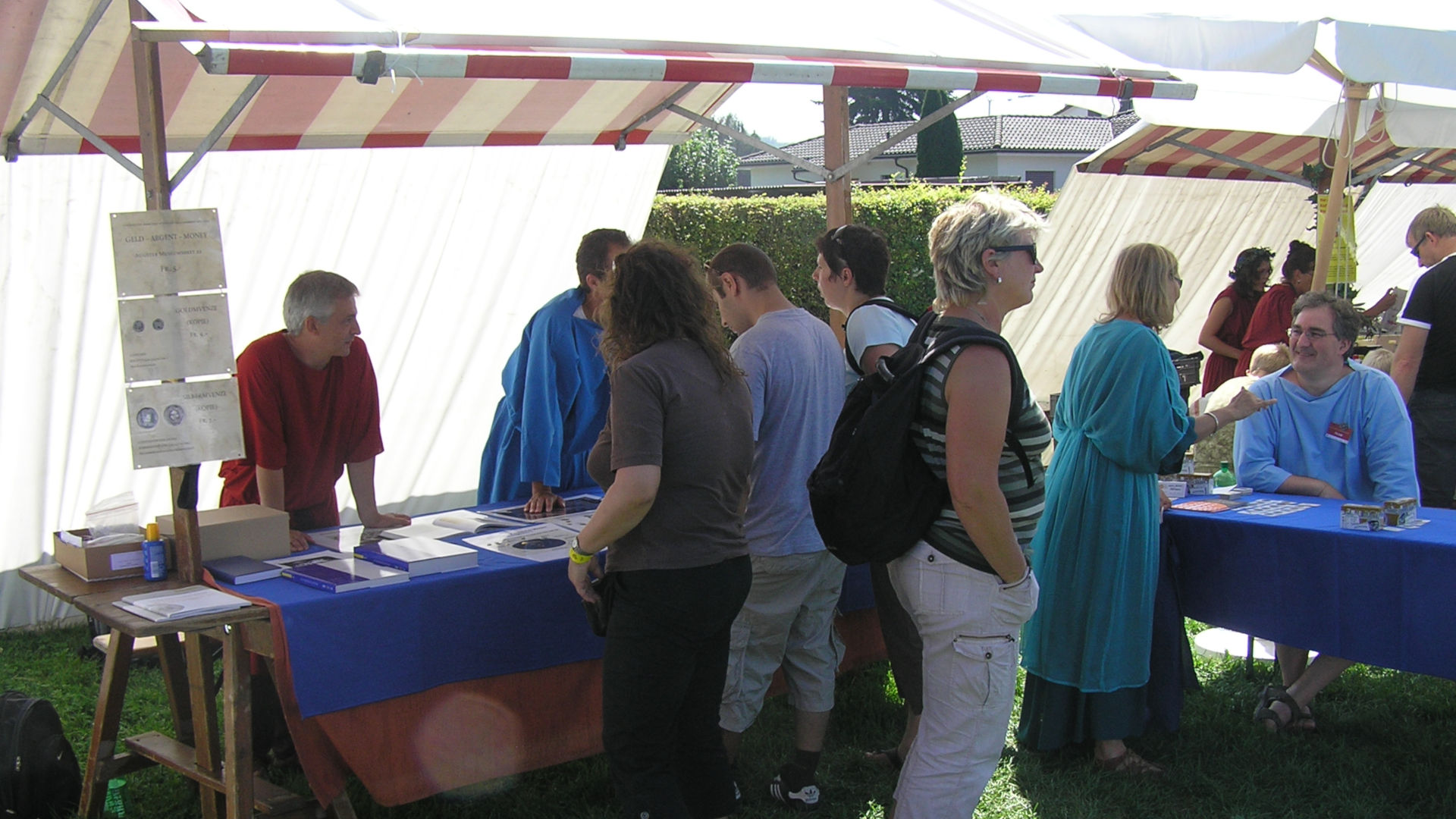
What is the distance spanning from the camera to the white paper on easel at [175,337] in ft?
8.74

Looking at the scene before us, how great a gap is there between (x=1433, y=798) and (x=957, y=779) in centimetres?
175

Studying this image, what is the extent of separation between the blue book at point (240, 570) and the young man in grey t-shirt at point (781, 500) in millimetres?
1177

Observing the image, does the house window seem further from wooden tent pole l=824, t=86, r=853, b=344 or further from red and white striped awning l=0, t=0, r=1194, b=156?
wooden tent pole l=824, t=86, r=853, b=344

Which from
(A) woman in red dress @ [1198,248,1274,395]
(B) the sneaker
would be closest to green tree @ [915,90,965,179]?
(A) woman in red dress @ [1198,248,1274,395]

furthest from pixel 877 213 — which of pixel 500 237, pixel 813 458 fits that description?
pixel 813 458

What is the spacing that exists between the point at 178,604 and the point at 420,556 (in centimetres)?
55

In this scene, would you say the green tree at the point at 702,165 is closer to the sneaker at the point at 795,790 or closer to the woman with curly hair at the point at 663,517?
the sneaker at the point at 795,790

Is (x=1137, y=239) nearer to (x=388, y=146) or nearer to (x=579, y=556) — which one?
(x=388, y=146)

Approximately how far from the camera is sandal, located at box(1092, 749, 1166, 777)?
11.0 ft

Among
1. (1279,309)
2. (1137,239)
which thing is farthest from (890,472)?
(1137,239)

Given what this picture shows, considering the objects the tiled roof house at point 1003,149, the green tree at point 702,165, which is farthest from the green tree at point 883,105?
the green tree at point 702,165

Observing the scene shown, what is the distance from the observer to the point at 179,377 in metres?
2.72

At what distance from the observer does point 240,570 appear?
2871mm

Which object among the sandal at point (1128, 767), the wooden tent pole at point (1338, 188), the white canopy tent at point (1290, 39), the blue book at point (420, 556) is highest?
the white canopy tent at point (1290, 39)
